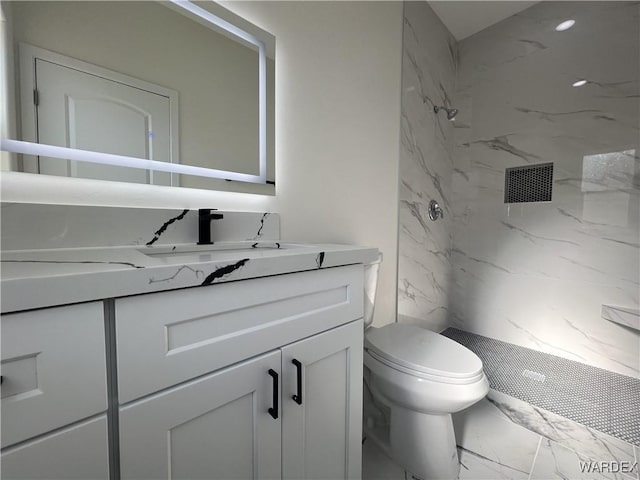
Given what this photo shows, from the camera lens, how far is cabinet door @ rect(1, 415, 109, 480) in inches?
16.3

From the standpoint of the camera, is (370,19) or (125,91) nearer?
(125,91)

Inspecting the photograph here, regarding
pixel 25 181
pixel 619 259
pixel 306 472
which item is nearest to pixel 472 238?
pixel 619 259

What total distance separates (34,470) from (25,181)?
2.11 feet

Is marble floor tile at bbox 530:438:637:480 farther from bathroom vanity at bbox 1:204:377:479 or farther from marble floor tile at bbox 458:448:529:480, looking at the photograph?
bathroom vanity at bbox 1:204:377:479

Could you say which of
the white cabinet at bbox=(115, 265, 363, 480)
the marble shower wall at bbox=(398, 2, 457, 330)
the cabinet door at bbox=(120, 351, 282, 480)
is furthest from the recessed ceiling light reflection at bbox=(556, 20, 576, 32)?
the cabinet door at bbox=(120, 351, 282, 480)

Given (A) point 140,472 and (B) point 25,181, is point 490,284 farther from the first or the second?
(B) point 25,181

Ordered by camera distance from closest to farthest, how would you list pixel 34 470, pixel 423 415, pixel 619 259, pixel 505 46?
1. pixel 34 470
2. pixel 423 415
3. pixel 619 259
4. pixel 505 46

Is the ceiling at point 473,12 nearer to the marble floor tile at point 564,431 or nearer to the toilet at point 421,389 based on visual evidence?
the toilet at point 421,389

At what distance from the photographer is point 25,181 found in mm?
735

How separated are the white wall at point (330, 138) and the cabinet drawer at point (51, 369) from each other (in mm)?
508

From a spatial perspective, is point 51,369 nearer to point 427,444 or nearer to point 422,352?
point 422,352

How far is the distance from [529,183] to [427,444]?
181cm

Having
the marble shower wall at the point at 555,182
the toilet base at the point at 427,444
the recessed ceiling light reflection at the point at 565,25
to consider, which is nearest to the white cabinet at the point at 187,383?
the toilet base at the point at 427,444

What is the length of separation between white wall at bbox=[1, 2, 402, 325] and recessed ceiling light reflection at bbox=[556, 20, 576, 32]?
1123mm
